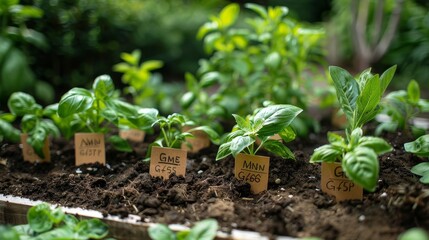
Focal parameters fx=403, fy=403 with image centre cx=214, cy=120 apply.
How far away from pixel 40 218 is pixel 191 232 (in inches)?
17.3

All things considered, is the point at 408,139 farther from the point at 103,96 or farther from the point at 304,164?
the point at 103,96

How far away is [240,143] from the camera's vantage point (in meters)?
1.15

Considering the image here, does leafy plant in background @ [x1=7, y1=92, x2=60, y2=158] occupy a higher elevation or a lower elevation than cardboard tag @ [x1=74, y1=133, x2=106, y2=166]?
higher

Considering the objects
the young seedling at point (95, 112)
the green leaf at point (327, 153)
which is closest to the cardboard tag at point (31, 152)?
the young seedling at point (95, 112)

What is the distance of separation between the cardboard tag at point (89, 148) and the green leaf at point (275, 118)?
2.19 feet

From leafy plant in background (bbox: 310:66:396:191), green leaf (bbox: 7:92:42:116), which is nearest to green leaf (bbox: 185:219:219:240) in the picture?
leafy plant in background (bbox: 310:66:396:191)

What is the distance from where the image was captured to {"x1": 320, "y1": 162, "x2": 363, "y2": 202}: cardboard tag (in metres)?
1.17

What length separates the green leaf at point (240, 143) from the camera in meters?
1.14

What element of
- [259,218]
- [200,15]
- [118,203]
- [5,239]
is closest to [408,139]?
[259,218]

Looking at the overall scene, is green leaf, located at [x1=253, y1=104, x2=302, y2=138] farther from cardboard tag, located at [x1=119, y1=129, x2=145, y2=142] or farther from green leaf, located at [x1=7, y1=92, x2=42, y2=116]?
green leaf, located at [x1=7, y1=92, x2=42, y2=116]

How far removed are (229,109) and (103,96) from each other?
23.9 inches

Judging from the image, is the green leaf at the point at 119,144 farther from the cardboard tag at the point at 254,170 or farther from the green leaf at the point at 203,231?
the green leaf at the point at 203,231

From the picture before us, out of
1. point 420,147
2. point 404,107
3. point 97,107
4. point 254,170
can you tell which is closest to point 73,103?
point 97,107

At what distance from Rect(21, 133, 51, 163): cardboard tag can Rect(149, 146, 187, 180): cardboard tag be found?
1.73 ft
